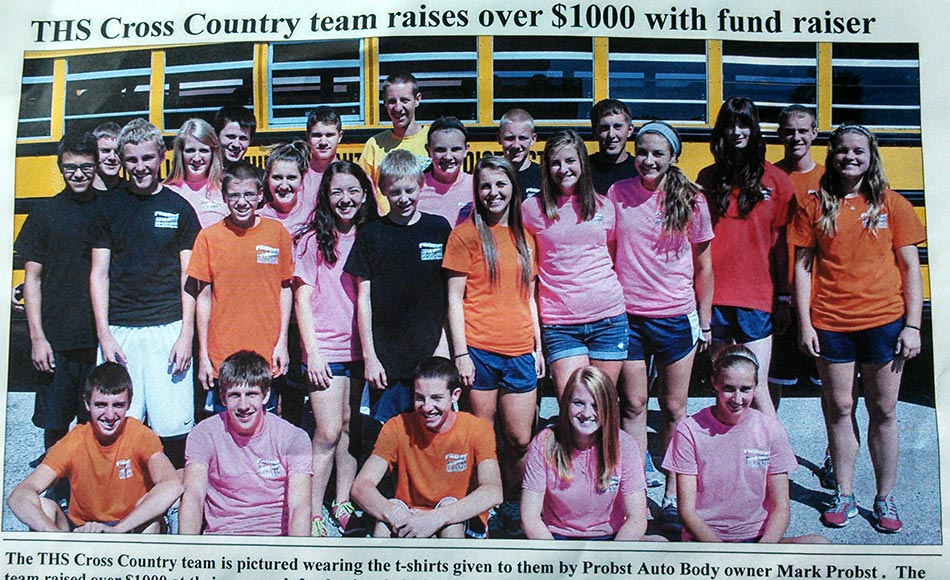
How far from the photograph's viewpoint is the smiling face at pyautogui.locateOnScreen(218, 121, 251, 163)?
6.04ft

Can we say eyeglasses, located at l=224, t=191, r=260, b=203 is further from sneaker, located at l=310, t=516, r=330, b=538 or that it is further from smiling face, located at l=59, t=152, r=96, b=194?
sneaker, located at l=310, t=516, r=330, b=538

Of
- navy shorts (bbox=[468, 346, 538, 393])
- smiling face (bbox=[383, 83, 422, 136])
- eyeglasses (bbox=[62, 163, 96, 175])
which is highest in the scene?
smiling face (bbox=[383, 83, 422, 136])

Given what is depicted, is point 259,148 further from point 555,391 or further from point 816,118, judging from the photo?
point 816,118

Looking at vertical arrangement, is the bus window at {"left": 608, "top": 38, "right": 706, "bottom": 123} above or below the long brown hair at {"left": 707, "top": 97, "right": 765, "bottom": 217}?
above

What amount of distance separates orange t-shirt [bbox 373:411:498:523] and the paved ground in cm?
18

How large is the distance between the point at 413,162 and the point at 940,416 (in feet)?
4.58

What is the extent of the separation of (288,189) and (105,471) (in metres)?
0.80

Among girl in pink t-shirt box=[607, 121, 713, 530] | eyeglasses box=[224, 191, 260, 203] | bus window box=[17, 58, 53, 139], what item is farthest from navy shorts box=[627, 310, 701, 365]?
bus window box=[17, 58, 53, 139]

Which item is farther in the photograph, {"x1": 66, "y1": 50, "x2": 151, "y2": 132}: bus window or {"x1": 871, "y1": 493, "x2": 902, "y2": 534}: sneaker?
{"x1": 66, "y1": 50, "x2": 151, "y2": 132}: bus window

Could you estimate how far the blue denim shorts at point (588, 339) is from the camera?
69.4 inches

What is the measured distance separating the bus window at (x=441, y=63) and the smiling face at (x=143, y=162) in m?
0.58

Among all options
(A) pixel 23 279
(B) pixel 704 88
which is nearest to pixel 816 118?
Answer: (B) pixel 704 88

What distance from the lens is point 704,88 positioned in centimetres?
183

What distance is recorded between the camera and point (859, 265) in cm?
178
